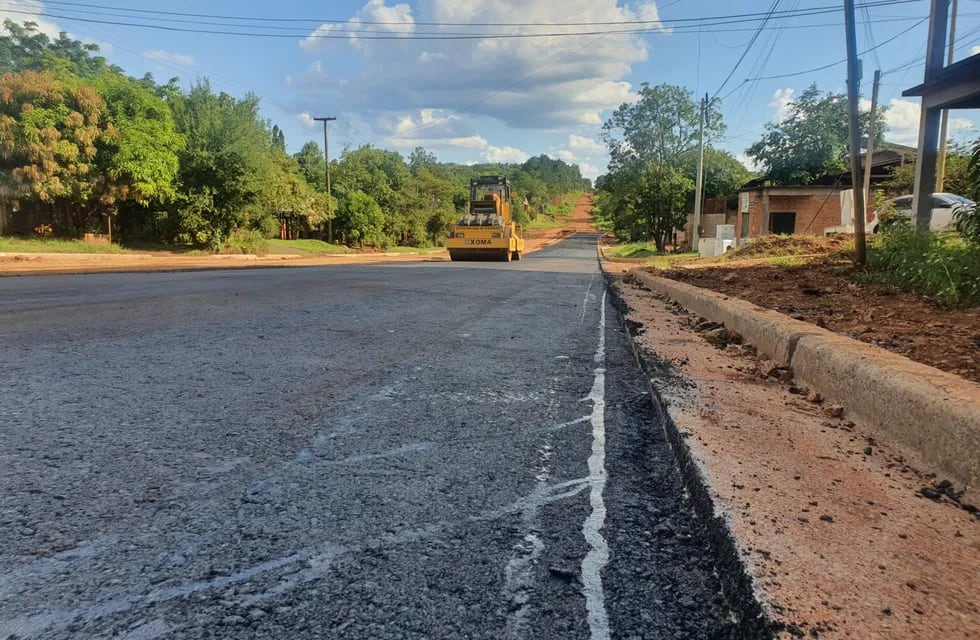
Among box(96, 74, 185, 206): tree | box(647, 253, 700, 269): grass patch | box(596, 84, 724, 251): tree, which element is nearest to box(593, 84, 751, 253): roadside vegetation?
box(596, 84, 724, 251): tree

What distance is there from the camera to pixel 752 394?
390 cm

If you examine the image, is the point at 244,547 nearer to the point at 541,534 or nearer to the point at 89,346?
the point at 541,534

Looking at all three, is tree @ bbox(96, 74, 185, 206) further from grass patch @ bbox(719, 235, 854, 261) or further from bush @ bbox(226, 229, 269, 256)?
grass patch @ bbox(719, 235, 854, 261)

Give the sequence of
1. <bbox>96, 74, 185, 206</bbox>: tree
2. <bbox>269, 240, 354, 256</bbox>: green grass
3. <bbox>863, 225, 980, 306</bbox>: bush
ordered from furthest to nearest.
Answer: <bbox>269, 240, 354, 256</bbox>: green grass < <bbox>96, 74, 185, 206</bbox>: tree < <bbox>863, 225, 980, 306</bbox>: bush

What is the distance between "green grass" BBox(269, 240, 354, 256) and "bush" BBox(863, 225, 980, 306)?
33.6 metres

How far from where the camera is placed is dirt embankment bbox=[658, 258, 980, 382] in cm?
397

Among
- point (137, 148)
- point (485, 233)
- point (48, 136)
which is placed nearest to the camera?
point (48, 136)

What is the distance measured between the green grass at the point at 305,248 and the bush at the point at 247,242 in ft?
5.31

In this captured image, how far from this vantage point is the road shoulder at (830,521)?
1.59m

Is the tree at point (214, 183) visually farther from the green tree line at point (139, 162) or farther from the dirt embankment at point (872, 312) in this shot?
the dirt embankment at point (872, 312)

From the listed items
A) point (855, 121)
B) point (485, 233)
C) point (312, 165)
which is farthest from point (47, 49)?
point (855, 121)

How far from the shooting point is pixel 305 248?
41438 millimetres

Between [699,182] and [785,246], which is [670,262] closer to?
[785,246]

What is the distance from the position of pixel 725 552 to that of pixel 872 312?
4846 mm
